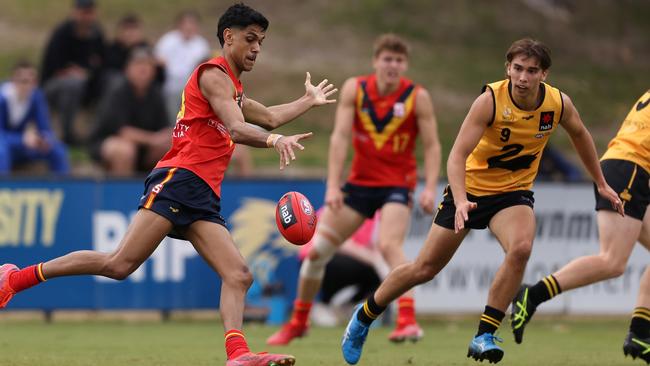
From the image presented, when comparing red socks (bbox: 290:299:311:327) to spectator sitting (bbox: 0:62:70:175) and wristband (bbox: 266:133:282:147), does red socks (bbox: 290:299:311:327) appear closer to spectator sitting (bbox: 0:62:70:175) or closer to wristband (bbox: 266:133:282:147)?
wristband (bbox: 266:133:282:147)

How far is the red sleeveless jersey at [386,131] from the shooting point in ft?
37.0

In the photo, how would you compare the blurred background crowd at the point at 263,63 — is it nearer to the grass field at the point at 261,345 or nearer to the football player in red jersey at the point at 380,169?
the grass field at the point at 261,345

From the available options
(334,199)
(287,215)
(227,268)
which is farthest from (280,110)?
(334,199)

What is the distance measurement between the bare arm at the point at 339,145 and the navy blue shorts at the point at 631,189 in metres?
2.57

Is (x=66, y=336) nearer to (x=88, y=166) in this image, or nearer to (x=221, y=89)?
(x=221, y=89)

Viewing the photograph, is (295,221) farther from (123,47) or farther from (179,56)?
(123,47)

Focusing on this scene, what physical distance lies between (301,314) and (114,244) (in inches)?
148

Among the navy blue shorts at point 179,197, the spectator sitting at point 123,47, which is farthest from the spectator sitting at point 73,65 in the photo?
the navy blue shorts at point 179,197

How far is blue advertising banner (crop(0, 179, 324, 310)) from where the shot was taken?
14039 mm

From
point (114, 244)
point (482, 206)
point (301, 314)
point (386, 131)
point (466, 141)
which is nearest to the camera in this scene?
point (466, 141)

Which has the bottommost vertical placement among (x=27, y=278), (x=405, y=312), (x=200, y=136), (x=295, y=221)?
(x=405, y=312)

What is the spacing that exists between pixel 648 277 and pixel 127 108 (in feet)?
29.4

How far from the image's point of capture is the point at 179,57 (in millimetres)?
18422

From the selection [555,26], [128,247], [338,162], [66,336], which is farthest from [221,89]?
[555,26]
